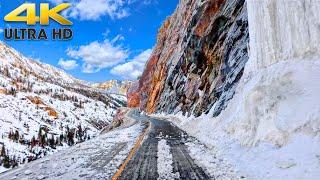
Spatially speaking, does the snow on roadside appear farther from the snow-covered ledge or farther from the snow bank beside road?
the snow-covered ledge

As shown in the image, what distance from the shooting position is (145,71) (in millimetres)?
120938

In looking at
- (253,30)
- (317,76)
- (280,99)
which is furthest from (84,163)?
(253,30)

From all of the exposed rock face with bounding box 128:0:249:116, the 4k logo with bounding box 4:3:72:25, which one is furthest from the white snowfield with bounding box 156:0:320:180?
the 4k logo with bounding box 4:3:72:25

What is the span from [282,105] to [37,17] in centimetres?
1917

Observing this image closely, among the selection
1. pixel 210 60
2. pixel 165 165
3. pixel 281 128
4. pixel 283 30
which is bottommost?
pixel 165 165

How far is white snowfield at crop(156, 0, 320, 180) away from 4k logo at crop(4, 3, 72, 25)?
46.0 ft

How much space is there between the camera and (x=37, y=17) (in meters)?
26.8

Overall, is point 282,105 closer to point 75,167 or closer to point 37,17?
point 75,167

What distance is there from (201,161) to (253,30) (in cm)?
1096

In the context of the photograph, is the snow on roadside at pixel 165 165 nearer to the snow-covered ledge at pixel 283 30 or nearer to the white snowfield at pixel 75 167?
the white snowfield at pixel 75 167

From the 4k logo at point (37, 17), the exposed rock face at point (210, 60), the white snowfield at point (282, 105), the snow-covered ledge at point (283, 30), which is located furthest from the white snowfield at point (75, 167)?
the exposed rock face at point (210, 60)

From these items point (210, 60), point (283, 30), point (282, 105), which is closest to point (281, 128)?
point (282, 105)

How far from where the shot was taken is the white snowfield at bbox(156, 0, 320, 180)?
36.0ft

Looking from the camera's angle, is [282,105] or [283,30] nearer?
[282,105]
